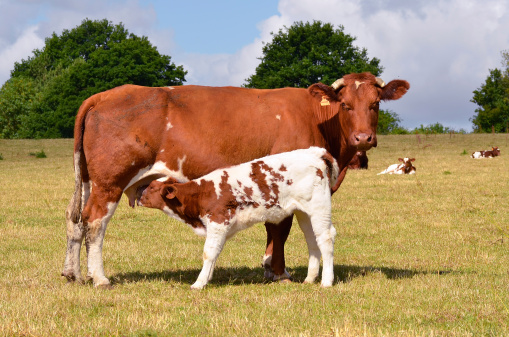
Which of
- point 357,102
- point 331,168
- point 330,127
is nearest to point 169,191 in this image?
point 331,168

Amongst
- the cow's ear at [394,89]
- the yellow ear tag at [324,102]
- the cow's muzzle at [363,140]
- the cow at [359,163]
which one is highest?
the cow at [359,163]

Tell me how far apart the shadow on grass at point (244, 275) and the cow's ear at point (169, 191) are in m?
1.12

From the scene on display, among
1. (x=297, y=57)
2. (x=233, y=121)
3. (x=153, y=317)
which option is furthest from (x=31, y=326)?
(x=297, y=57)

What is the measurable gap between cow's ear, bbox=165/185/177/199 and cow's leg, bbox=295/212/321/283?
153cm

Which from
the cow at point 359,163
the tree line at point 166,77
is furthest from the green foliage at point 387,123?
the cow at point 359,163

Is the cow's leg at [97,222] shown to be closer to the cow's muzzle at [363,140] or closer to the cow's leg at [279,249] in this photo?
the cow's leg at [279,249]

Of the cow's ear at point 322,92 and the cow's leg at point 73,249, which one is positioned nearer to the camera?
the cow's leg at point 73,249

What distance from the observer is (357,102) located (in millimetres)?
8172

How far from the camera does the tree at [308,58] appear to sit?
61.7 metres

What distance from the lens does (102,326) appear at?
576cm

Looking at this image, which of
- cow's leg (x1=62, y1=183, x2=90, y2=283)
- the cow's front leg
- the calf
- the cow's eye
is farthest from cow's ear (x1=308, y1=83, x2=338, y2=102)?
the cow's front leg

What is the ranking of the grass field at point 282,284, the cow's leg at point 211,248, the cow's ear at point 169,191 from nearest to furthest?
1. the grass field at point 282,284
2. the cow's leg at point 211,248
3. the cow's ear at point 169,191

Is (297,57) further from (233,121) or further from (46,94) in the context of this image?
(233,121)

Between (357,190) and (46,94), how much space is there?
170ft
